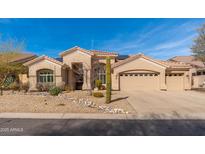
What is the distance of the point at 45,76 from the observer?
20.9 metres

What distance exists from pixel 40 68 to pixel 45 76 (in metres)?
1.12

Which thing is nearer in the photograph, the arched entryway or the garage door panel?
the arched entryway

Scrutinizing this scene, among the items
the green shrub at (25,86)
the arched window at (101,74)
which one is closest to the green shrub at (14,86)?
the green shrub at (25,86)

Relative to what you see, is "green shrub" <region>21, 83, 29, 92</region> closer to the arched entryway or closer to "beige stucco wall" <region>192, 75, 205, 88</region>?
the arched entryway

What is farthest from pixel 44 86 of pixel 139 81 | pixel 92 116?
pixel 92 116

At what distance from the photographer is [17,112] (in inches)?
373

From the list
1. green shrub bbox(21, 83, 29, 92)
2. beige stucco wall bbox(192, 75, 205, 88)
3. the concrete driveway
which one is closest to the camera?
the concrete driveway

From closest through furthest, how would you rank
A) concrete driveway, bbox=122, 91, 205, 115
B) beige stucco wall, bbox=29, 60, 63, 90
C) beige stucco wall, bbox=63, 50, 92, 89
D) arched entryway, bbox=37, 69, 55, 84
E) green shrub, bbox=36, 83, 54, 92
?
concrete driveway, bbox=122, 91, 205, 115 → green shrub, bbox=36, 83, 54, 92 → beige stucco wall, bbox=29, 60, 63, 90 → arched entryway, bbox=37, 69, 55, 84 → beige stucco wall, bbox=63, 50, 92, 89

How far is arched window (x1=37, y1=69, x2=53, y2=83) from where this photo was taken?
20.8 metres

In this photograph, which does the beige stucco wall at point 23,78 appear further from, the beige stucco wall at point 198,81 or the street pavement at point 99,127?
the beige stucco wall at point 198,81

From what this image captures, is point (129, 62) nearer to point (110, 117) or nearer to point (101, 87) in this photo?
point (101, 87)

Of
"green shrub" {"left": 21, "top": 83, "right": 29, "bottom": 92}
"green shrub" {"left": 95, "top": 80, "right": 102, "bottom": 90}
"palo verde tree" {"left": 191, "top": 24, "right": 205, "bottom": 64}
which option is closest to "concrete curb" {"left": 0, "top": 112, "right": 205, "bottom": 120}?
"green shrub" {"left": 21, "top": 83, "right": 29, "bottom": 92}

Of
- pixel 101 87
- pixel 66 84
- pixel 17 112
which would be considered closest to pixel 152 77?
pixel 101 87

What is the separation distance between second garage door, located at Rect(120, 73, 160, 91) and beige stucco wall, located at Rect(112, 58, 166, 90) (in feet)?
2.01
